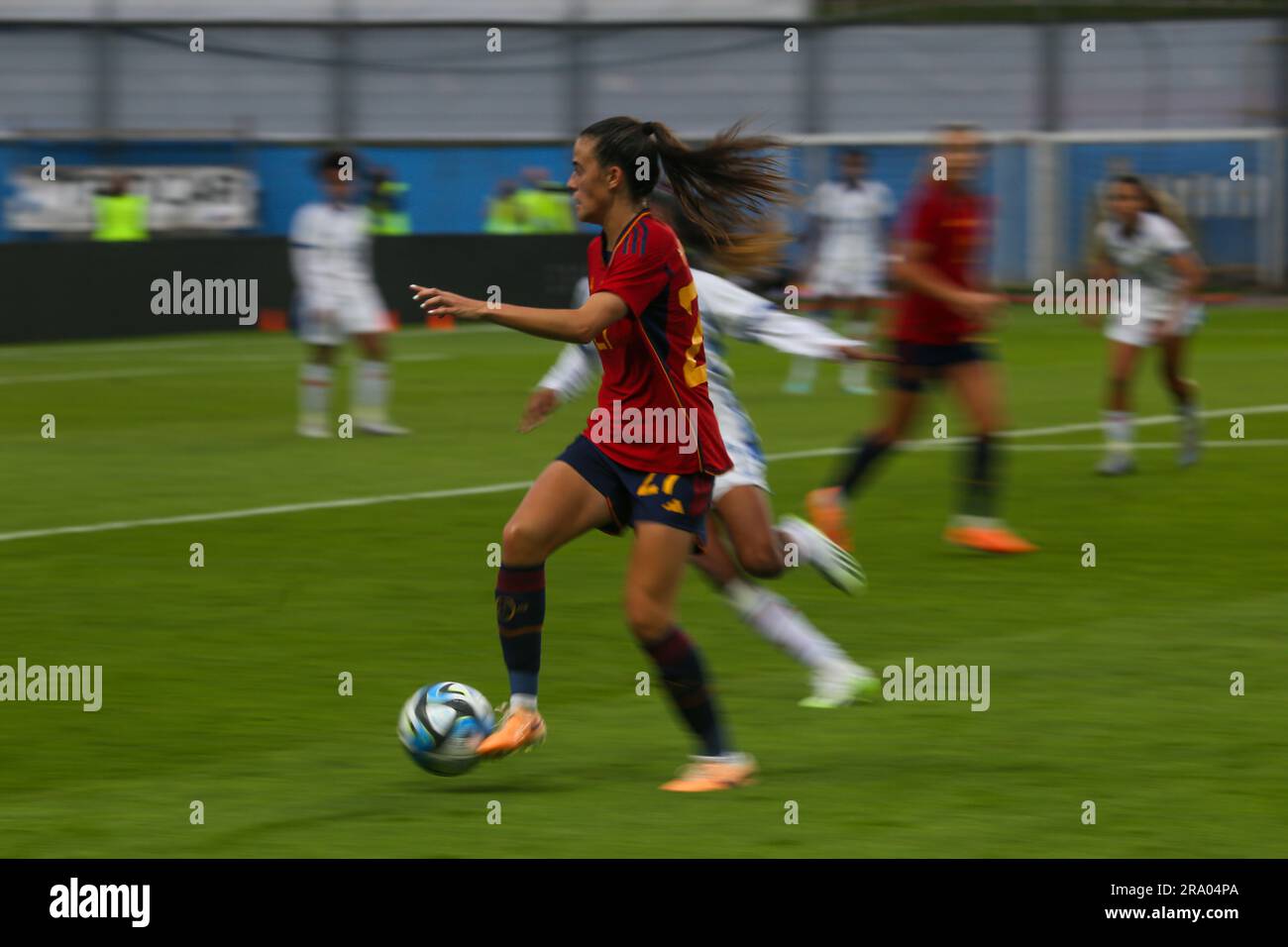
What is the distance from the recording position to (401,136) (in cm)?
4222

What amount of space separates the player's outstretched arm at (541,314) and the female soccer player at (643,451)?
0.06m

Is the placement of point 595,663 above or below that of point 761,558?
below

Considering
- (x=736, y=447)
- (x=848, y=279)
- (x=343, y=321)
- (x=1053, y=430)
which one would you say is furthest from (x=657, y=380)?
(x=848, y=279)

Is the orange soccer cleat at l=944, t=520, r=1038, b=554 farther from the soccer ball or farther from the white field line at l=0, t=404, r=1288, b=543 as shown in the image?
the soccer ball

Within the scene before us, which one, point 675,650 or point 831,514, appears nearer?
point 675,650

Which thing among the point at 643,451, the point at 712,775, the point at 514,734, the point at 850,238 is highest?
the point at 850,238

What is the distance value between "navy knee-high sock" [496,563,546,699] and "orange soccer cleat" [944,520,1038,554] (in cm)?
483

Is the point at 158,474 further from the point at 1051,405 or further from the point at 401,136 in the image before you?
the point at 401,136

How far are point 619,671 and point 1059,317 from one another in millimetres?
24967

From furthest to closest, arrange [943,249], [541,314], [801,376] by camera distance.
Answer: [801,376]
[943,249]
[541,314]

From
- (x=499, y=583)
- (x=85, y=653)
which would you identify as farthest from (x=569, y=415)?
(x=499, y=583)

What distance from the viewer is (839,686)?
8352 millimetres

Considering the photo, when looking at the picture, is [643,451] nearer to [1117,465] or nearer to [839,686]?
[839,686]

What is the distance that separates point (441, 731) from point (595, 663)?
2.08 metres
